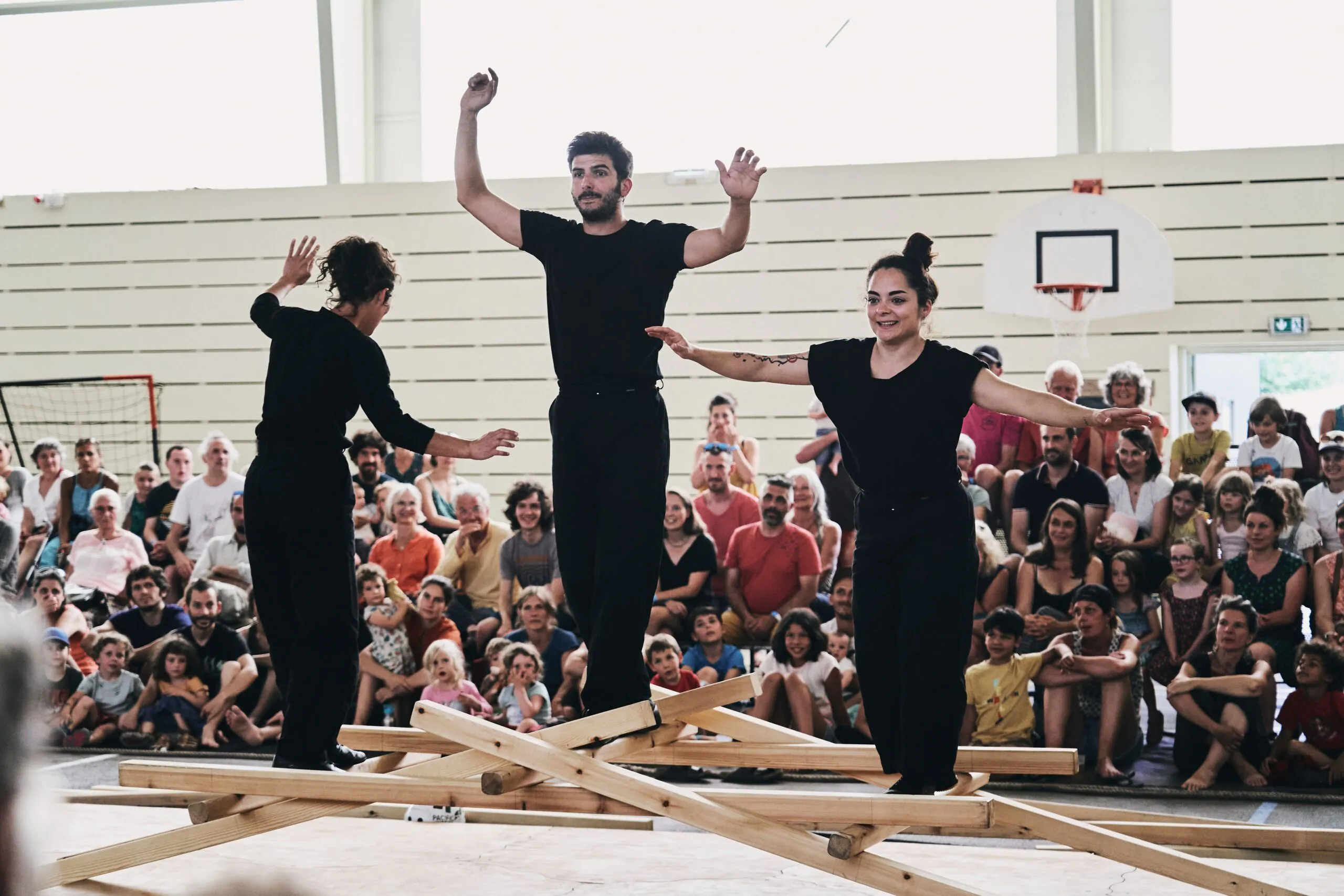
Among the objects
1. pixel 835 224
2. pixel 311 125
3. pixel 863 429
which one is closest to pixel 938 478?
pixel 863 429

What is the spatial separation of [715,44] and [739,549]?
6.02m

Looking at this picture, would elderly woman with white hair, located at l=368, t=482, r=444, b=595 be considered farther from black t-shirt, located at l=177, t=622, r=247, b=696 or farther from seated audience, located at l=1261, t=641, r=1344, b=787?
seated audience, located at l=1261, t=641, r=1344, b=787

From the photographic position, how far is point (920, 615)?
403cm

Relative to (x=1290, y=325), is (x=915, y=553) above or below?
below

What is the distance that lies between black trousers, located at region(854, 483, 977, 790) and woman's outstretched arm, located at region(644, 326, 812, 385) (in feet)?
1.70

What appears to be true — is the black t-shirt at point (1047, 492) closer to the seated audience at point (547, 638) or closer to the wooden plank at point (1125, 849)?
the seated audience at point (547, 638)

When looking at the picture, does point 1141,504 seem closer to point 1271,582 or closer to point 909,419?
point 1271,582

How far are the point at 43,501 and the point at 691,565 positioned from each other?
18.2ft

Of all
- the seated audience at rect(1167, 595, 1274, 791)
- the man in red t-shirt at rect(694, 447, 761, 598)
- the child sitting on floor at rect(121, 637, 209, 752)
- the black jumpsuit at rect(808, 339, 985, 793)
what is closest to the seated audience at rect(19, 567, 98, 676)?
the child sitting on floor at rect(121, 637, 209, 752)

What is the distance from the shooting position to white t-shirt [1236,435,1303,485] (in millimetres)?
8484

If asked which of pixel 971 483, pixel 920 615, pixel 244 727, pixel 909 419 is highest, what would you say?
pixel 909 419

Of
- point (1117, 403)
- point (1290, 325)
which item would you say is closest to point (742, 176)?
point (1117, 403)

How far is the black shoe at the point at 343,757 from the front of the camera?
15.1ft

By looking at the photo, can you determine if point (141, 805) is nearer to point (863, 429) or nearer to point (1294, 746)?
point (863, 429)
